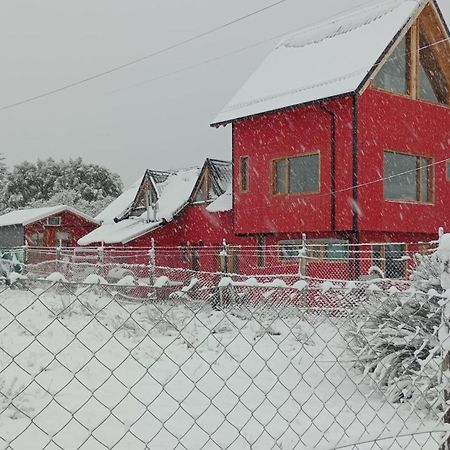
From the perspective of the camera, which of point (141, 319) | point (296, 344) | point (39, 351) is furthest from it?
point (141, 319)

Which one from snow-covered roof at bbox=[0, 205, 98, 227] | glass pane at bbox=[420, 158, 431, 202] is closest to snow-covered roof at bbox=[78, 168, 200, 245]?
snow-covered roof at bbox=[0, 205, 98, 227]

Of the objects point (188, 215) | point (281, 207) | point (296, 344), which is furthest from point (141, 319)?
point (188, 215)

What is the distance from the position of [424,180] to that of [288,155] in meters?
4.29

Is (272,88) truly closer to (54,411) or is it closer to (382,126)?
(382,126)

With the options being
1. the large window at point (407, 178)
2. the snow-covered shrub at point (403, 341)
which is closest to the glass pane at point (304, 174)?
the large window at point (407, 178)

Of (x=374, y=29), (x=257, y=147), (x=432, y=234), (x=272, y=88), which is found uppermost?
(x=374, y=29)

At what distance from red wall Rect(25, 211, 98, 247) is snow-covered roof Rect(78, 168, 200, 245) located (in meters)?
4.61

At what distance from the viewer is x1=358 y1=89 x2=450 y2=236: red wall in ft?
57.2

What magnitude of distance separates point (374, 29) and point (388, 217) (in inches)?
225

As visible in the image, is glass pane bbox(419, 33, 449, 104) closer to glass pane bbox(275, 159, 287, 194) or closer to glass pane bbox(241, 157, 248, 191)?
glass pane bbox(275, 159, 287, 194)

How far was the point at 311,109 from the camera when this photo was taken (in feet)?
60.5

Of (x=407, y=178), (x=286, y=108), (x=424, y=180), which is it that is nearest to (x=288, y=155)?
(x=286, y=108)

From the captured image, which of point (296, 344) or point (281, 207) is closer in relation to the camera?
point (296, 344)

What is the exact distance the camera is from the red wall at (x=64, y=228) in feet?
110
